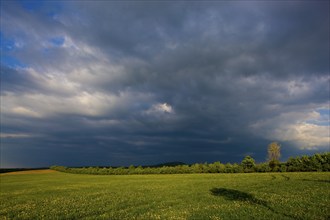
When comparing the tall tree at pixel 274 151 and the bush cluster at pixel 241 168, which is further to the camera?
the tall tree at pixel 274 151

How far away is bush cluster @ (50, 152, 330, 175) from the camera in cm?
7525

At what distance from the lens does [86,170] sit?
126m

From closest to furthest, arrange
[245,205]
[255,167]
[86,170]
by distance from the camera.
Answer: [245,205], [255,167], [86,170]

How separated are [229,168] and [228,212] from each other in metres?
78.4

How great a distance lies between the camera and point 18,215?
21.3 m

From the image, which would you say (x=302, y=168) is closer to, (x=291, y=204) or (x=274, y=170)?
(x=274, y=170)

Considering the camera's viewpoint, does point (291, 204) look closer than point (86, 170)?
Yes

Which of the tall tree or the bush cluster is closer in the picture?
the bush cluster

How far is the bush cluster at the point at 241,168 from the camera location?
75.2 meters

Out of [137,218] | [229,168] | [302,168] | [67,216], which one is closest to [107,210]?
[67,216]

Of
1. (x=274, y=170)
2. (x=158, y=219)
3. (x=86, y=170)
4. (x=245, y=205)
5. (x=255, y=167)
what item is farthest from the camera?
(x=86, y=170)

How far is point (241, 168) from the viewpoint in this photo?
92.5m

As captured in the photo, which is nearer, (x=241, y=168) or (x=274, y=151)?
(x=241, y=168)

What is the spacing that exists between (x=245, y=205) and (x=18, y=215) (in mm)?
17994
